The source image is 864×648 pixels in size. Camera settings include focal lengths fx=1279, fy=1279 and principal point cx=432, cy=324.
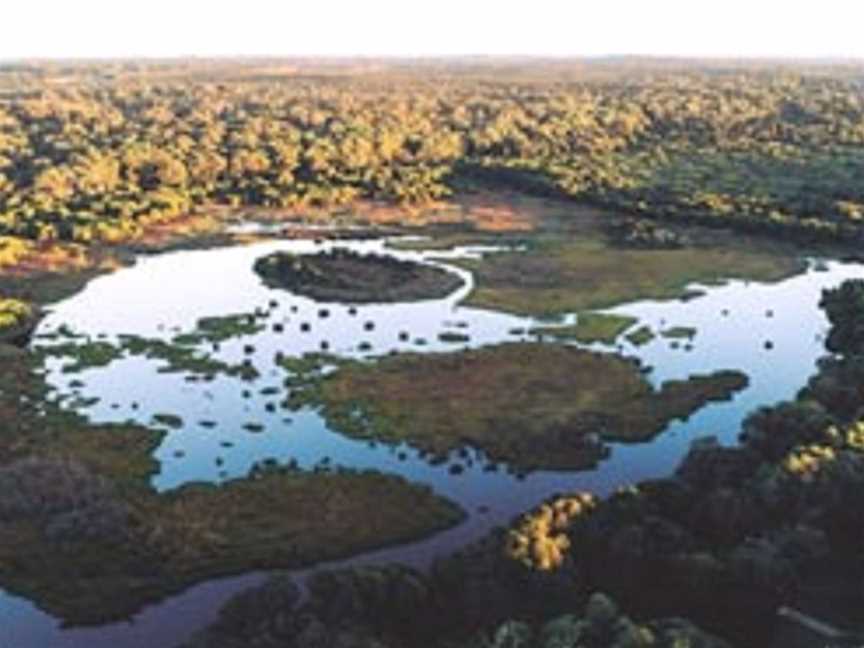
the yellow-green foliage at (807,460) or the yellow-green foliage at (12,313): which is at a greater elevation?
the yellow-green foliage at (807,460)

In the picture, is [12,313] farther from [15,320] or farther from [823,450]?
[823,450]

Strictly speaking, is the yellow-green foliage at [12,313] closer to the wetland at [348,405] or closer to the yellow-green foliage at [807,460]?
the wetland at [348,405]

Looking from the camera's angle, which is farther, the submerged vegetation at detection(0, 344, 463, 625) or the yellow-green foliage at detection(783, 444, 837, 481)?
the yellow-green foliage at detection(783, 444, 837, 481)

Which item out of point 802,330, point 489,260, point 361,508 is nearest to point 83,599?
point 361,508

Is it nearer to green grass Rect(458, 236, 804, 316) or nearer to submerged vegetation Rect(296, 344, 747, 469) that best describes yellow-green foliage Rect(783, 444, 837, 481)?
submerged vegetation Rect(296, 344, 747, 469)

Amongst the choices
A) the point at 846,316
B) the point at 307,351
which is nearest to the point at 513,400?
the point at 307,351

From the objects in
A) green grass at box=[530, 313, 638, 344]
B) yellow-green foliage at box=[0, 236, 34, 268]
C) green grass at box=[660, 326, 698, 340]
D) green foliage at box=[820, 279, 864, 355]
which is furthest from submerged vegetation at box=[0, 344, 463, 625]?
yellow-green foliage at box=[0, 236, 34, 268]

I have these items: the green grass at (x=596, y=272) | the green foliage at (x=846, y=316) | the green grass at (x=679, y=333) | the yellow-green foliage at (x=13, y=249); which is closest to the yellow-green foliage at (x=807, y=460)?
the green foliage at (x=846, y=316)
